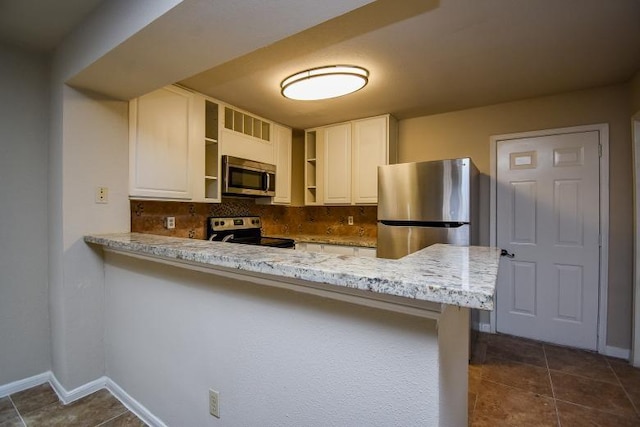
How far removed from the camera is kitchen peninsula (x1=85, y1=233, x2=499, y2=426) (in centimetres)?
78

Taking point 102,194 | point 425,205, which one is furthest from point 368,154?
point 102,194

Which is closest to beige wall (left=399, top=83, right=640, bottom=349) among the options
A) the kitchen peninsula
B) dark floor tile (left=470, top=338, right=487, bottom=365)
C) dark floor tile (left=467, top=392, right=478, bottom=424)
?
dark floor tile (left=470, top=338, right=487, bottom=365)

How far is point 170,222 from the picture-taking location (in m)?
2.72

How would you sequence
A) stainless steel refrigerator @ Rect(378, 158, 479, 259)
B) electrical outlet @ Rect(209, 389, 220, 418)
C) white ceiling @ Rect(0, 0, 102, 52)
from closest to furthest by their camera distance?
1. electrical outlet @ Rect(209, 389, 220, 418)
2. white ceiling @ Rect(0, 0, 102, 52)
3. stainless steel refrigerator @ Rect(378, 158, 479, 259)

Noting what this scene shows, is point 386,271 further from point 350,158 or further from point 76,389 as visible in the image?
point 350,158

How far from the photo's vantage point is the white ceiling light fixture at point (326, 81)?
210 cm

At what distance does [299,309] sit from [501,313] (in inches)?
109

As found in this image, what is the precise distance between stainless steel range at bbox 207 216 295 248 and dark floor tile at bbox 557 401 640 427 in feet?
7.83

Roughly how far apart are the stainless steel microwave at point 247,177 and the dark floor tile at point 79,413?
1715mm

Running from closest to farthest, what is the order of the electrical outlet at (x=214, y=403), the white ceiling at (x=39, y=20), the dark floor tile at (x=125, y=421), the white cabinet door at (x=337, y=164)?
the electrical outlet at (x=214, y=403) → the white ceiling at (x=39, y=20) → the dark floor tile at (x=125, y=421) → the white cabinet door at (x=337, y=164)

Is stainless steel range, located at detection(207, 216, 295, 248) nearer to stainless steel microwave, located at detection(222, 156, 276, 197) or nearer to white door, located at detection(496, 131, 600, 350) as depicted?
stainless steel microwave, located at detection(222, 156, 276, 197)

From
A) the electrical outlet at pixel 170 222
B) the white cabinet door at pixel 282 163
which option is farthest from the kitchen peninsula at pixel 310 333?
the white cabinet door at pixel 282 163

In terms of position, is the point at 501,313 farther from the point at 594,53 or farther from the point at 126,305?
the point at 126,305

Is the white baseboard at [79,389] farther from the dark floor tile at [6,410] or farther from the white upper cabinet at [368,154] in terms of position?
the white upper cabinet at [368,154]
